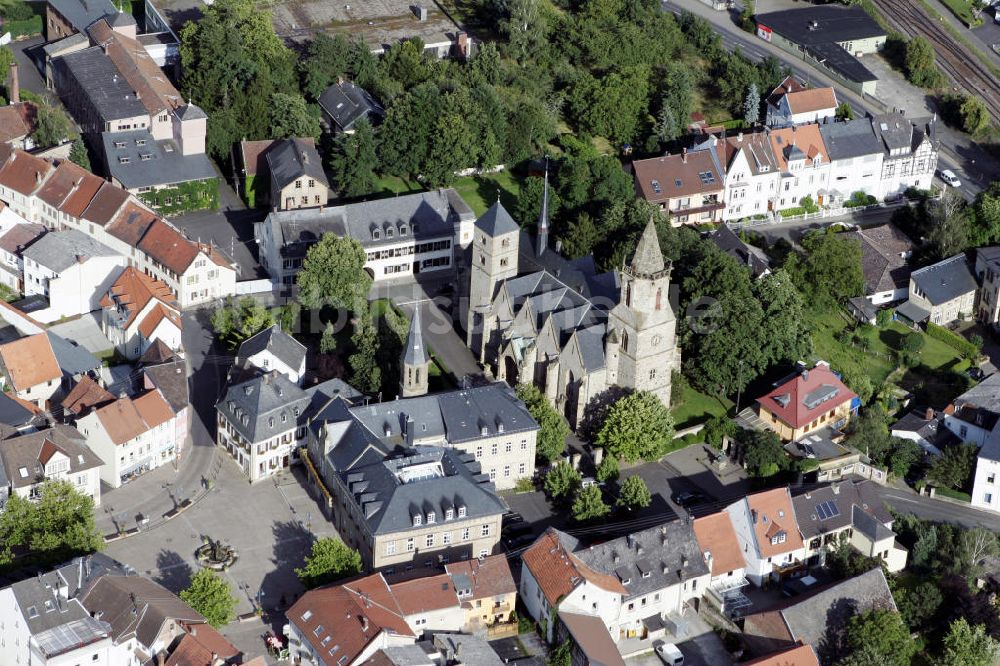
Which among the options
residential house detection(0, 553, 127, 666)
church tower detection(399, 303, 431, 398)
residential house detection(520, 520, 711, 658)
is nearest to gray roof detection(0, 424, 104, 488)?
residential house detection(0, 553, 127, 666)

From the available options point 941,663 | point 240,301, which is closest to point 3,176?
point 240,301

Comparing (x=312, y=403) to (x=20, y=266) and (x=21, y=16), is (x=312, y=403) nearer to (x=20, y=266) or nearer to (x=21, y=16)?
(x=20, y=266)

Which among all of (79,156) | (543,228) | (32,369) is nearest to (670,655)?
(543,228)

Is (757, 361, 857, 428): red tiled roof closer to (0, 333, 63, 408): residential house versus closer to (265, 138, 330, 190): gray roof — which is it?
(265, 138, 330, 190): gray roof

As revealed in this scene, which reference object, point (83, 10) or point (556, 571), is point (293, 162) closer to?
point (83, 10)

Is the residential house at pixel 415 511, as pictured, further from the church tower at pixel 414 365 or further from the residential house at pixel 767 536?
the residential house at pixel 767 536

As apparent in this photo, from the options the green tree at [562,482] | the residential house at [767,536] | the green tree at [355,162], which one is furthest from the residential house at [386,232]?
the residential house at [767,536]

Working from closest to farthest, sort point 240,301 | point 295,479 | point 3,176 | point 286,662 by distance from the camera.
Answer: point 286,662 → point 295,479 → point 240,301 → point 3,176
